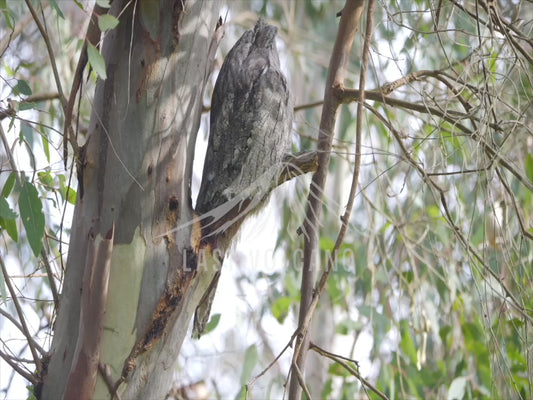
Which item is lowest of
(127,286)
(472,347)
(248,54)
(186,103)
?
(127,286)

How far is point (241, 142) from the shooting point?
1466mm

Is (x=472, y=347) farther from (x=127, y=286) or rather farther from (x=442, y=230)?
(x=127, y=286)

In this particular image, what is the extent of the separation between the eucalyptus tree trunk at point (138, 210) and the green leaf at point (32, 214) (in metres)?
0.10

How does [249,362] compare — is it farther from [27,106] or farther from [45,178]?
[27,106]

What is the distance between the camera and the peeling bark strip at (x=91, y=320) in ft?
3.49

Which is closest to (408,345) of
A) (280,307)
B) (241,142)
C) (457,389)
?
(457,389)

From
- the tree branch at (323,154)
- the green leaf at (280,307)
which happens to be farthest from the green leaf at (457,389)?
the tree branch at (323,154)

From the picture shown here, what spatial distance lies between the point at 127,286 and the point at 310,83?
133 inches

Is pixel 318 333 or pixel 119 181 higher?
pixel 318 333

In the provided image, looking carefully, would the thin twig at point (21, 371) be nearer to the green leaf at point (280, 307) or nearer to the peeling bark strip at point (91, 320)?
the peeling bark strip at point (91, 320)

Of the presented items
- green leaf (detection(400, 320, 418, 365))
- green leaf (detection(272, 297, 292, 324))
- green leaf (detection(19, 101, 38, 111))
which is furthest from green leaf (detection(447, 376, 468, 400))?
green leaf (detection(19, 101, 38, 111))

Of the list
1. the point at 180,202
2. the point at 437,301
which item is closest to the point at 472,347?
the point at 437,301

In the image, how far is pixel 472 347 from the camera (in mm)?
2814

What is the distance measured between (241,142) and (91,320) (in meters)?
0.55
